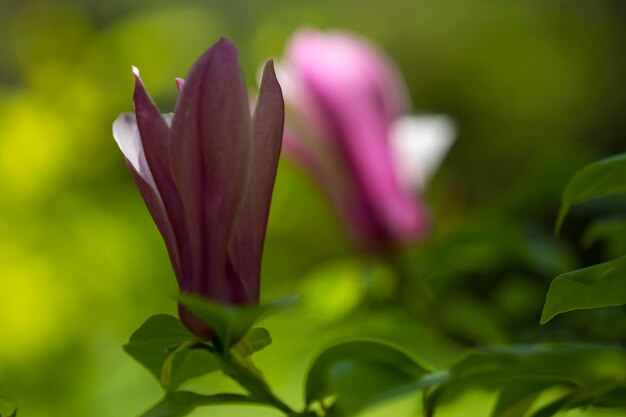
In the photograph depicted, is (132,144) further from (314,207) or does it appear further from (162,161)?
(314,207)

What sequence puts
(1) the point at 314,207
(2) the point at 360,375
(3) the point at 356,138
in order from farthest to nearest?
(1) the point at 314,207
(3) the point at 356,138
(2) the point at 360,375

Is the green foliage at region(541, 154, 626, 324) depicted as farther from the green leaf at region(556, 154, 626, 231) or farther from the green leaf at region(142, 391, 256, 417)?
the green leaf at region(142, 391, 256, 417)

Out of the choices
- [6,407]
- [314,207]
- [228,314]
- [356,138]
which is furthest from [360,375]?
[314,207]

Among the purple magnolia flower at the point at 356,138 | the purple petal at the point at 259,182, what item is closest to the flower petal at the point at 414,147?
the purple magnolia flower at the point at 356,138

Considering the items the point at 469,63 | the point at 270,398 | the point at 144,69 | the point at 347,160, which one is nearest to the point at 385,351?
the point at 270,398

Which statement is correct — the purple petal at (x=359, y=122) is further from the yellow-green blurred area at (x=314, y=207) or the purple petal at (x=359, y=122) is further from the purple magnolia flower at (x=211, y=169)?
the purple magnolia flower at (x=211, y=169)
